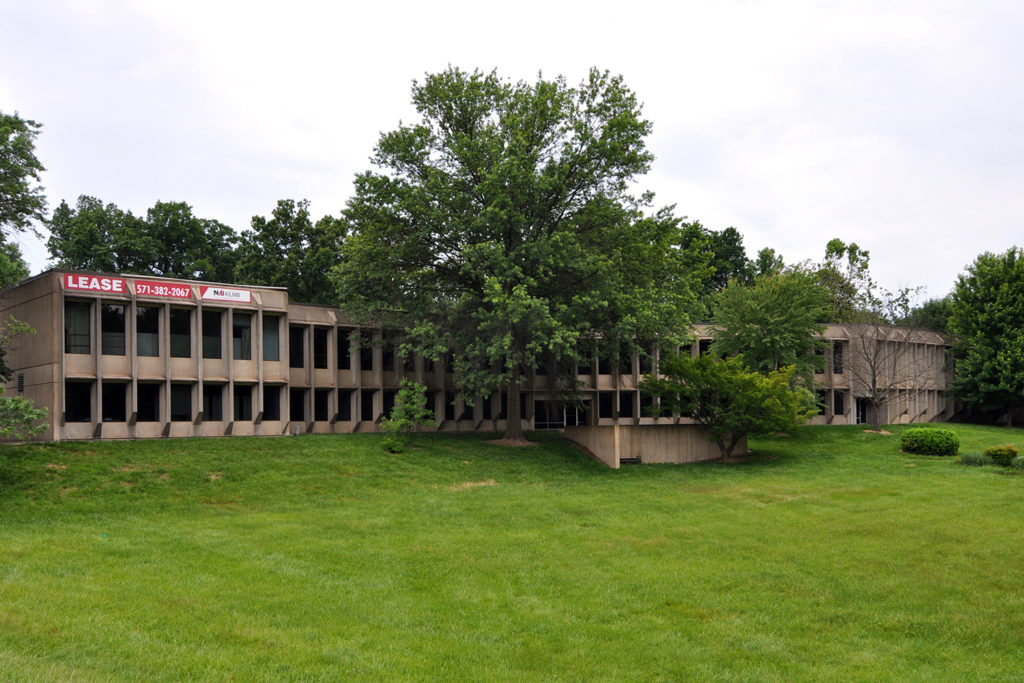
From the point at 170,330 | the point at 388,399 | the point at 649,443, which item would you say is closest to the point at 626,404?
the point at 649,443

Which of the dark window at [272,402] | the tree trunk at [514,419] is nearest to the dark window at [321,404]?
the dark window at [272,402]

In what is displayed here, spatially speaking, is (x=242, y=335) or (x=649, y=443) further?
(x=649, y=443)

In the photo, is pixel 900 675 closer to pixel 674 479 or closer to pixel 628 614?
pixel 628 614

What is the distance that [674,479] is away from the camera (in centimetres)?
2961

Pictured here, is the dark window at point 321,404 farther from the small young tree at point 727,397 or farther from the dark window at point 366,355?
the small young tree at point 727,397

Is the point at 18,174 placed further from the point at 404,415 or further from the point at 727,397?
the point at 727,397

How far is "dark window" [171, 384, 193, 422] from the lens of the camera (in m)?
32.1

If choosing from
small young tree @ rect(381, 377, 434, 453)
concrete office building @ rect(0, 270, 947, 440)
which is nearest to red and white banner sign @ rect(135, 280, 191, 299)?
concrete office building @ rect(0, 270, 947, 440)

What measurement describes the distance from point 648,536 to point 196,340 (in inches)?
847

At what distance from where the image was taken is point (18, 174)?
2902cm

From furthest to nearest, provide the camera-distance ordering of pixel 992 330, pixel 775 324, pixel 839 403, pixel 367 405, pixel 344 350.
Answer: pixel 839 403 → pixel 992 330 → pixel 775 324 → pixel 367 405 → pixel 344 350

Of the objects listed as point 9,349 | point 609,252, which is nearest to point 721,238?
point 609,252

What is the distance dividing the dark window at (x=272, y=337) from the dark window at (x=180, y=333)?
3.27m

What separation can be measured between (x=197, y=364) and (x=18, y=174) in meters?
9.25
